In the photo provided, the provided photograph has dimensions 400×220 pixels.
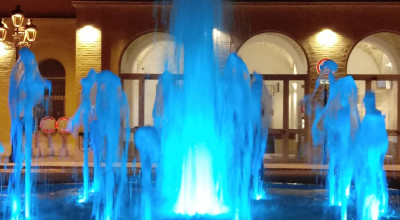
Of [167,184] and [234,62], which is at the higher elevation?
[234,62]

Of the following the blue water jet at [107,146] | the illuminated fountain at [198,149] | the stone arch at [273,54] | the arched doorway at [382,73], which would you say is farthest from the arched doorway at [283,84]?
the illuminated fountain at [198,149]

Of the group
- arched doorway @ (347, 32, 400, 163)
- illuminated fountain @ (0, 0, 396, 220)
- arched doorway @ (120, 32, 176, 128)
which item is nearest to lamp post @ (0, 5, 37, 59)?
arched doorway @ (120, 32, 176, 128)

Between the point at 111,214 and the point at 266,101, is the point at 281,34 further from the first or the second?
the point at 111,214

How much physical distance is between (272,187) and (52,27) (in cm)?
A: 1198

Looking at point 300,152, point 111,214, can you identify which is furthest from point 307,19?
point 111,214

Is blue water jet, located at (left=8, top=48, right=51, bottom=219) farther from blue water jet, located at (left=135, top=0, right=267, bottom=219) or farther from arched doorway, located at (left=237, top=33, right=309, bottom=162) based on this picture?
arched doorway, located at (left=237, top=33, right=309, bottom=162)

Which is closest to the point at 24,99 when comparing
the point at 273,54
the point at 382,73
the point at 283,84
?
the point at 283,84

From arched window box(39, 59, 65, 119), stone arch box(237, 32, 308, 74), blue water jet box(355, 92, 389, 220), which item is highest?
stone arch box(237, 32, 308, 74)

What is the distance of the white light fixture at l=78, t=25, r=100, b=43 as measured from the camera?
19125mm

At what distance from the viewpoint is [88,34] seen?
19.2 metres

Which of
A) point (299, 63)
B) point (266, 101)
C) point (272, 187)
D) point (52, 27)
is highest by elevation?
point (52, 27)

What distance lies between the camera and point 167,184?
31.2 feet

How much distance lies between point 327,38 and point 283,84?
6.79 feet

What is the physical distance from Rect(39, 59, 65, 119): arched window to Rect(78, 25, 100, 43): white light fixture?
2.44 meters
